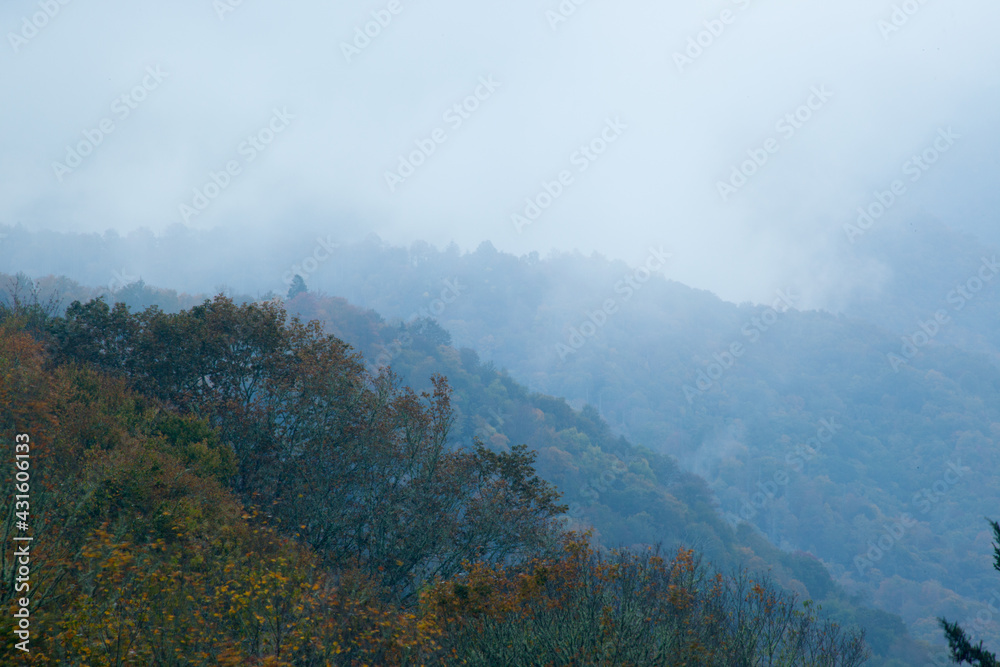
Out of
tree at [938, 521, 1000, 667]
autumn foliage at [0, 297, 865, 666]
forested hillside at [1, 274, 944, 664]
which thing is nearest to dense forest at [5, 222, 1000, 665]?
forested hillside at [1, 274, 944, 664]

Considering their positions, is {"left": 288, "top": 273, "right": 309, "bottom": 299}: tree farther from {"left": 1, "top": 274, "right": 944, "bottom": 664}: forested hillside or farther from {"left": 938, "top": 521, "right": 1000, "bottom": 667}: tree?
{"left": 938, "top": 521, "right": 1000, "bottom": 667}: tree

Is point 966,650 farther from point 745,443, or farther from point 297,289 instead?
point 745,443

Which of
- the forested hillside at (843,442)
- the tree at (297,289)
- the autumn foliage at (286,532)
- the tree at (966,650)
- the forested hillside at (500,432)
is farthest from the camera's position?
the tree at (297,289)

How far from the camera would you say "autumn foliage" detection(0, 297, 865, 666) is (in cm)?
873

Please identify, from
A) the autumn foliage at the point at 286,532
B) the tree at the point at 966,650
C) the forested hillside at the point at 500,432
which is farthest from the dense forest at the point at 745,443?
the tree at the point at 966,650

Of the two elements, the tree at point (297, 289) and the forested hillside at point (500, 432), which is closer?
the forested hillside at point (500, 432)

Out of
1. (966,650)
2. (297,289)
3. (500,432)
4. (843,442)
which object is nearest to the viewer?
(966,650)

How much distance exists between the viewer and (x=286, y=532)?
17.7m

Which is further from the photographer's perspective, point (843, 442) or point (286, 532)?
point (843, 442)

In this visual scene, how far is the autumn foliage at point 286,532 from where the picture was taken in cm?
873

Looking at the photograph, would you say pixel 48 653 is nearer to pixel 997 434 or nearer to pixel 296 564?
pixel 296 564

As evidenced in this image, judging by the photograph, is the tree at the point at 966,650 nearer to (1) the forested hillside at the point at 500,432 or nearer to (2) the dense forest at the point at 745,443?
(1) the forested hillside at the point at 500,432

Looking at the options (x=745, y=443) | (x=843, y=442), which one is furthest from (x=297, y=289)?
(x=843, y=442)

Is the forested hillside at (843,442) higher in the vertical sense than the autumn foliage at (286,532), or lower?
higher
